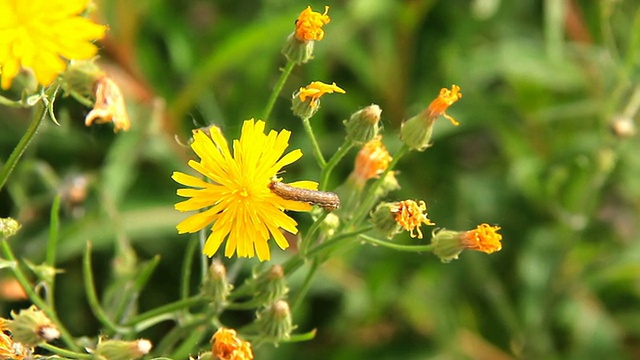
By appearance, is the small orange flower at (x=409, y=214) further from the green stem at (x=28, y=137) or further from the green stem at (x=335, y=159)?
the green stem at (x=28, y=137)

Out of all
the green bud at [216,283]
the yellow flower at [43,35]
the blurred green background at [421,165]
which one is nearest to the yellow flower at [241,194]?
the green bud at [216,283]

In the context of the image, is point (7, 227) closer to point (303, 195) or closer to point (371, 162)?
point (303, 195)

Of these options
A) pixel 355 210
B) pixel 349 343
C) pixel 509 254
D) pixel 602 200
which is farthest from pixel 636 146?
pixel 355 210

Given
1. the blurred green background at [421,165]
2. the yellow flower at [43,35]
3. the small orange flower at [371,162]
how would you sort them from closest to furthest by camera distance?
the yellow flower at [43,35], the small orange flower at [371,162], the blurred green background at [421,165]

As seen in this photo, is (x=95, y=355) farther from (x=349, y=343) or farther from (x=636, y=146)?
(x=636, y=146)

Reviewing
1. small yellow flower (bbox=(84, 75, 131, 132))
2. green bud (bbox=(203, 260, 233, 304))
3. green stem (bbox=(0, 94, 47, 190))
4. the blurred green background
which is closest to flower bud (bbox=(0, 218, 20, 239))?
green stem (bbox=(0, 94, 47, 190))

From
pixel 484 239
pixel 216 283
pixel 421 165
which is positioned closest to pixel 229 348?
pixel 216 283

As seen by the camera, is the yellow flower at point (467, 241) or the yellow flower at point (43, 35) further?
the yellow flower at point (467, 241)
